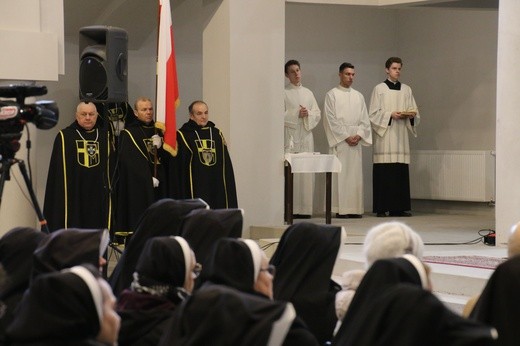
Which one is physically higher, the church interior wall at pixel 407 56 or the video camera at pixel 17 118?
the church interior wall at pixel 407 56

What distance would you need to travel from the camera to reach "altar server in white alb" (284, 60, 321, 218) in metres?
13.7

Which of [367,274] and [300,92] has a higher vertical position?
[300,92]

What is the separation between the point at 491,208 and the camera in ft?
48.5

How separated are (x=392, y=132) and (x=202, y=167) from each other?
4.04m

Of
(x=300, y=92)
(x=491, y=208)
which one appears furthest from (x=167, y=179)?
(x=491, y=208)

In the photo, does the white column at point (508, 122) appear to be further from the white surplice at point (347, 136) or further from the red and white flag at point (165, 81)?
the white surplice at point (347, 136)

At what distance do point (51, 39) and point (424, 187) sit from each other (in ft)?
24.0

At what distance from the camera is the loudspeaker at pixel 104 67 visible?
857cm

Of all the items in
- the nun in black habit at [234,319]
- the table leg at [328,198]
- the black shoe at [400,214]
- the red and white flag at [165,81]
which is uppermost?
the red and white flag at [165,81]

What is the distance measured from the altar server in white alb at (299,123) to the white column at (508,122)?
389 centimetres

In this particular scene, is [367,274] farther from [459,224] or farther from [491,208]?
[491,208]

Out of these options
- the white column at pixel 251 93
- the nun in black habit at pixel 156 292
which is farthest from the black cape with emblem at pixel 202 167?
the nun in black habit at pixel 156 292

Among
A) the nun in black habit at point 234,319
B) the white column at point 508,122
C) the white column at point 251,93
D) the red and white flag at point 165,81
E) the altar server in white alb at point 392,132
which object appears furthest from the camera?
the altar server in white alb at point 392,132

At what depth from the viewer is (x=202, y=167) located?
11.1 metres
